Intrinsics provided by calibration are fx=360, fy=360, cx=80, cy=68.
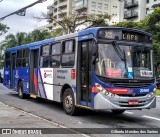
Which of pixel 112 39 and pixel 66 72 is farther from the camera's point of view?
pixel 66 72

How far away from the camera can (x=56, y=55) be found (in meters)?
14.5

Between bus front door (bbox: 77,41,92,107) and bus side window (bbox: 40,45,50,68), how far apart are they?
10.2 ft

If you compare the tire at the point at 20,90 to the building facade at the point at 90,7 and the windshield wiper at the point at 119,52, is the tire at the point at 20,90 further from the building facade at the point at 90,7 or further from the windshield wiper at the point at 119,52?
the building facade at the point at 90,7

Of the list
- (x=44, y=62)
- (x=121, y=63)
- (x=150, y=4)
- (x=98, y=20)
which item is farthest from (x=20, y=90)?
(x=150, y=4)

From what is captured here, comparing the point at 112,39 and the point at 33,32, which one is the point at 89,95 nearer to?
the point at 112,39

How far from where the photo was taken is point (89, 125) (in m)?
10.9

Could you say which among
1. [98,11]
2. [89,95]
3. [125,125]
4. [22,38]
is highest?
[98,11]

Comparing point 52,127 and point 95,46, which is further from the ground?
point 95,46

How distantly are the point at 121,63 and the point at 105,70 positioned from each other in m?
0.59

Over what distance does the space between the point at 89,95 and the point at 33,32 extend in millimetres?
63794

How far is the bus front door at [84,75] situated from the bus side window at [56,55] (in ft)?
6.03

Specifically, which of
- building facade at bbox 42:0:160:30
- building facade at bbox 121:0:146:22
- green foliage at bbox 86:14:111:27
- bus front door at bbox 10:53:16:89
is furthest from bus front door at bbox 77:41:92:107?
building facade at bbox 121:0:146:22

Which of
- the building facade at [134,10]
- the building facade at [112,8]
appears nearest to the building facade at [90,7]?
the building facade at [112,8]

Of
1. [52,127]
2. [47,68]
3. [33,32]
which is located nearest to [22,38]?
[33,32]
